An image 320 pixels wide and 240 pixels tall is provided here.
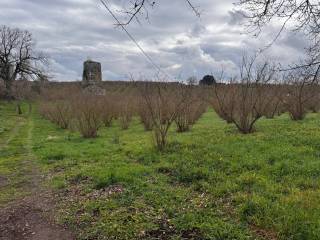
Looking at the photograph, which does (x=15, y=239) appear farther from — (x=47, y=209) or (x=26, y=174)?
(x=26, y=174)

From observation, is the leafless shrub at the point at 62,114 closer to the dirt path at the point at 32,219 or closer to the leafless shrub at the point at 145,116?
the leafless shrub at the point at 145,116

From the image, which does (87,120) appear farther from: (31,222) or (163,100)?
(31,222)

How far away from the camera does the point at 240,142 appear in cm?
1369

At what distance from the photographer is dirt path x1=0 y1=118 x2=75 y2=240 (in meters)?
7.20

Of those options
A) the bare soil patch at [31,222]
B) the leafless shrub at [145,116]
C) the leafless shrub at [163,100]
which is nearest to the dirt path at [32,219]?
the bare soil patch at [31,222]

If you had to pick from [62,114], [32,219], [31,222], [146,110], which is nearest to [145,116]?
[146,110]

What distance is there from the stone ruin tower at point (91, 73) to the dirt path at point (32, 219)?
39851 millimetres

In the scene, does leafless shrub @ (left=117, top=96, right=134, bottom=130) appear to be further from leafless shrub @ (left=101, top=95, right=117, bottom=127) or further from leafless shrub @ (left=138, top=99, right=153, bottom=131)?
leafless shrub @ (left=138, top=99, right=153, bottom=131)

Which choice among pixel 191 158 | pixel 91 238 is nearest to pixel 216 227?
pixel 91 238

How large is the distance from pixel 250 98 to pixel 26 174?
31.8 ft

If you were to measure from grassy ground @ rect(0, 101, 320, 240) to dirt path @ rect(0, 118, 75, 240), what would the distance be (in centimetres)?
27

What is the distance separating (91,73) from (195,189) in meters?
42.7

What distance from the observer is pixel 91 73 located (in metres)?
50.5

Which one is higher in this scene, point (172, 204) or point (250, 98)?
point (250, 98)
